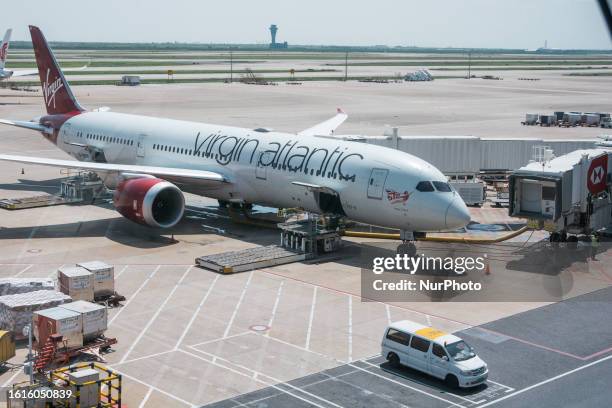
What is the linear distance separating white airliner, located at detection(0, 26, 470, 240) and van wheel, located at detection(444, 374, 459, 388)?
12.5 metres

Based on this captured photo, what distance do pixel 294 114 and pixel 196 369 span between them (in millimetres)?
78844

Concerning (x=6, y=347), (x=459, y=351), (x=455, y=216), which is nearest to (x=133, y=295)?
(x=6, y=347)

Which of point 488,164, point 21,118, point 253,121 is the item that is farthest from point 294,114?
point 488,164

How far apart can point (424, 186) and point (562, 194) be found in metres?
7.66

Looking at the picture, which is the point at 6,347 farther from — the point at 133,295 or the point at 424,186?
the point at 424,186

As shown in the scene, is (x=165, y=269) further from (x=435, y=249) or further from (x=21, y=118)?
(x=21, y=118)

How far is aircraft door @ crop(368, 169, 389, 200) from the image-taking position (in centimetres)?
3775

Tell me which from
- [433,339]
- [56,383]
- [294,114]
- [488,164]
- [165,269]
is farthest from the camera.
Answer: [294,114]

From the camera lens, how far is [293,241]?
39.9 meters

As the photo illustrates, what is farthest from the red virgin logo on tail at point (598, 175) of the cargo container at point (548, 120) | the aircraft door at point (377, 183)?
the cargo container at point (548, 120)

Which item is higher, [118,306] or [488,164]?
[488,164]

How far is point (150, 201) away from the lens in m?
41.4

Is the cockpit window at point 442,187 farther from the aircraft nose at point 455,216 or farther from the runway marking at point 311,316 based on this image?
the runway marking at point 311,316

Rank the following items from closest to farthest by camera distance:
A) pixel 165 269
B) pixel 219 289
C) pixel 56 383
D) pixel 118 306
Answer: pixel 56 383 < pixel 118 306 < pixel 219 289 < pixel 165 269
